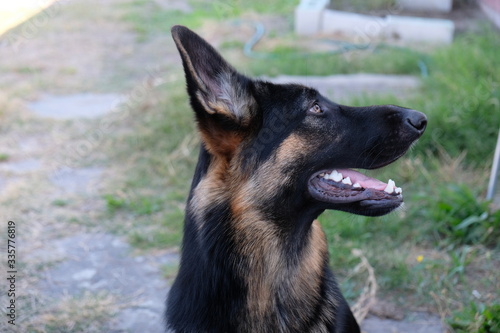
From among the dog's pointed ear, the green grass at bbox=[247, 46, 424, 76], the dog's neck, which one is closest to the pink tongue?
the dog's neck

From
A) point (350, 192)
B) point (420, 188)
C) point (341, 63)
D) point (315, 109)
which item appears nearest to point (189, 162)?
A: point (420, 188)

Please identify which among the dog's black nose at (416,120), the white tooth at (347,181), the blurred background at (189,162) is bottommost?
the blurred background at (189,162)

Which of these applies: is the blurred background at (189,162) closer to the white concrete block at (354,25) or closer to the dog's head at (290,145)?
the white concrete block at (354,25)

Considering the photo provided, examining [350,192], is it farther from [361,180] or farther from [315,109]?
[315,109]

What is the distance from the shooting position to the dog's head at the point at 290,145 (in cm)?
264

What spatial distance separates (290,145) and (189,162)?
10.9 ft

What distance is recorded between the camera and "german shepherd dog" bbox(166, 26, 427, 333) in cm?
262

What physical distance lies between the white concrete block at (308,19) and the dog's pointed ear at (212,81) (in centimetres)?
767

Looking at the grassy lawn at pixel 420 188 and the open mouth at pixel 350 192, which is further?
the grassy lawn at pixel 420 188

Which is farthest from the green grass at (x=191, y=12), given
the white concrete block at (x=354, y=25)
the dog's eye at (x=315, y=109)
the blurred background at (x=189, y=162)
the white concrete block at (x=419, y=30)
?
the dog's eye at (x=315, y=109)

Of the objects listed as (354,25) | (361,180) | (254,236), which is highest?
(361,180)

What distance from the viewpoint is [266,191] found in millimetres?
2666

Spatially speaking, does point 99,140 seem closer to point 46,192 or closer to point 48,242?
point 46,192

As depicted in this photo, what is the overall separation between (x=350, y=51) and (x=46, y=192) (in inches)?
199
